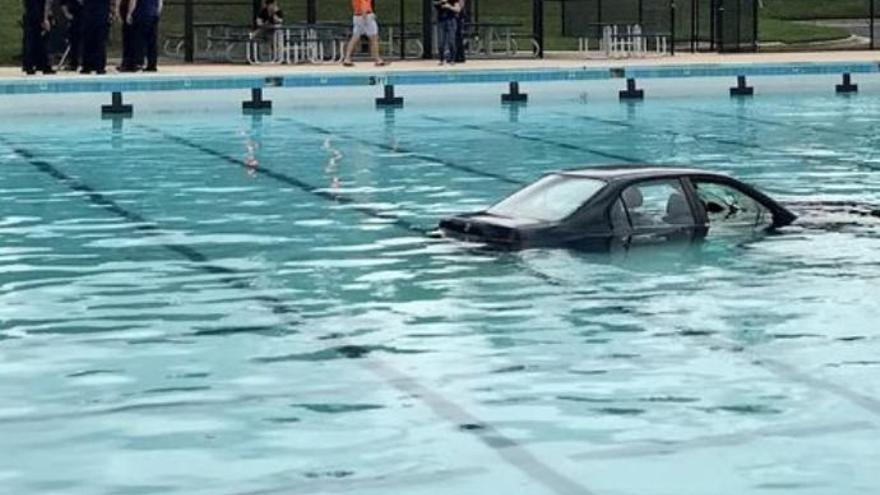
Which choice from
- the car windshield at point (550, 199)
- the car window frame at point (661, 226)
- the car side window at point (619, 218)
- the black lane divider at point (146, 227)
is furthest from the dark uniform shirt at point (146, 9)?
the car side window at point (619, 218)

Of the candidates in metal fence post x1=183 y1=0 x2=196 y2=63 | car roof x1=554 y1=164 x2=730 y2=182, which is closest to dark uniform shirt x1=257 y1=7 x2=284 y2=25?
metal fence post x1=183 y1=0 x2=196 y2=63

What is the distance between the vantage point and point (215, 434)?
10922 mm

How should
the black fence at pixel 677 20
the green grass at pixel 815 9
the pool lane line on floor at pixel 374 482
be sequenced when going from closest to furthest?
the pool lane line on floor at pixel 374 482, the black fence at pixel 677 20, the green grass at pixel 815 9

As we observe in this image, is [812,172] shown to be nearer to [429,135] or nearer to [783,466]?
[429,135]

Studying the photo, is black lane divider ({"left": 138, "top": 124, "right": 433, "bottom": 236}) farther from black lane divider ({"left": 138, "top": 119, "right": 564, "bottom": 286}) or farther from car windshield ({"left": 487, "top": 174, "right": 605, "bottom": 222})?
car windshield ({"left": 487, "top": 174, "right": 605, "bottom": 222})

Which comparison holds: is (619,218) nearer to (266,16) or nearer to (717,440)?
(717,440)

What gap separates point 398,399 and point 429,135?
1719 centimetres

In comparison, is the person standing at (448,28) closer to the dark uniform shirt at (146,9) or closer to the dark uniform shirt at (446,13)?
the dark uniform shirt at (446,13)

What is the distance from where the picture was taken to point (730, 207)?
18.5 metres

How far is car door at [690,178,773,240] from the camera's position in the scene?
18.2m

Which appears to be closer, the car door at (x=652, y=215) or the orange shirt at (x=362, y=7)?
the car door at (x=652, y=215)

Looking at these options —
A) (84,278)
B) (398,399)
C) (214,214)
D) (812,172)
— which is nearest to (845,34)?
(812,172)

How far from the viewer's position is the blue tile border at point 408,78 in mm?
31922

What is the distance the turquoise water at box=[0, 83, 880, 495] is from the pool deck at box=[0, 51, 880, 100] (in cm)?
788
